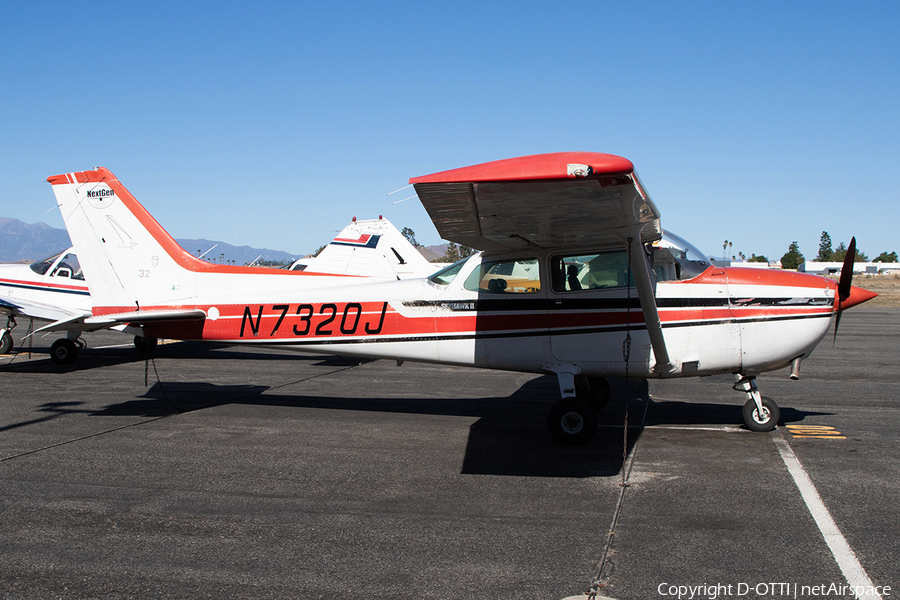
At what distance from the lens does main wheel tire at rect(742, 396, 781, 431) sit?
6.64 m

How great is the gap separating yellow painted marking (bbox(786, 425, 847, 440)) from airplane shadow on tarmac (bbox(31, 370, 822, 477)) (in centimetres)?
38

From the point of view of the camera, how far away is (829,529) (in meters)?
4.06

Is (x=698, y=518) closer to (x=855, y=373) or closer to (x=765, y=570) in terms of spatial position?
(x=765, y=570)

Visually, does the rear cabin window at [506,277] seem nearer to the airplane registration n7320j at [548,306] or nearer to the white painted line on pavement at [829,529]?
the airplane registration n7320j at [548,306]

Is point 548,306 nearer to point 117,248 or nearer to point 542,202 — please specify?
point 542,202

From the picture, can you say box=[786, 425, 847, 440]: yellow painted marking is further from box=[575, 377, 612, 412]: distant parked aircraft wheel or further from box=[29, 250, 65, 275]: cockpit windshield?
box=[29, 250, 65, 275]: cockpit windshield

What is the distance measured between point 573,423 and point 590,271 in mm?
1607

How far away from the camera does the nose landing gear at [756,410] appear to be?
6641 millimetres

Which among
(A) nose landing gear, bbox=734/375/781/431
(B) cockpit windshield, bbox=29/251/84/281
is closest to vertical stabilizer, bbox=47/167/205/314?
(B) cockpit windshield, bbox=29/251/84/281

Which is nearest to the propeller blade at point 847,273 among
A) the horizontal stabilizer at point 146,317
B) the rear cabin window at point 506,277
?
the rear cabin window at point 506,277

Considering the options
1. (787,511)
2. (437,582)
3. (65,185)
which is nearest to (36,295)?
(65,185)

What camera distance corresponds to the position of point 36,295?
13.0 meters

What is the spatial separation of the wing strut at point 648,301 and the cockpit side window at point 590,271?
0.32m

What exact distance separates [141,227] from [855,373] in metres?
12.0
